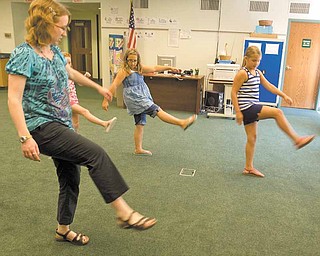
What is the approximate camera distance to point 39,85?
5.14ft

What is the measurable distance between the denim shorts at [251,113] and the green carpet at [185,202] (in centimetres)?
60

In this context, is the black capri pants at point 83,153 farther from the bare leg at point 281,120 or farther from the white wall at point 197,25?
the white wall at point 197,25

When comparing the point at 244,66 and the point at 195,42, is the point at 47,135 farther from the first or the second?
the point at 195,42

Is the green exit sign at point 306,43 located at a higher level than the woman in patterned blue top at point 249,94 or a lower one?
higher

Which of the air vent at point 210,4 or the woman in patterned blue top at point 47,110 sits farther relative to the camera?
the air vent at point 210,4

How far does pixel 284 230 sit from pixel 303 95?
18.4 ft

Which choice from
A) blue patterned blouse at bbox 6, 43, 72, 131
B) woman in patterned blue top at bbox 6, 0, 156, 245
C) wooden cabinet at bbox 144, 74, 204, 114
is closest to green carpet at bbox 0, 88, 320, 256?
woman in patterned blue top at bbox 6, 0, 156, 245

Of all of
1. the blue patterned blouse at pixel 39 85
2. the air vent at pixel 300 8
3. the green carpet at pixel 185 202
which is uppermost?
the air vent at pixel 300 8

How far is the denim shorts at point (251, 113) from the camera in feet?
10.2

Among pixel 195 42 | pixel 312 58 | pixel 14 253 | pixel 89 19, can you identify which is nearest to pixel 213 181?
pixel 14 253

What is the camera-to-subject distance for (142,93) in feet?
12.1

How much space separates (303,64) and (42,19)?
22.2 ft

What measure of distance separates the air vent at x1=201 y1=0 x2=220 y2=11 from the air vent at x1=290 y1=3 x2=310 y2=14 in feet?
4.91

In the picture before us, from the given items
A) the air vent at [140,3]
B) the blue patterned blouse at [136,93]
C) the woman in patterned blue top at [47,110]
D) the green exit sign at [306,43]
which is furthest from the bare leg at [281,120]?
the air vent at [140,3]
